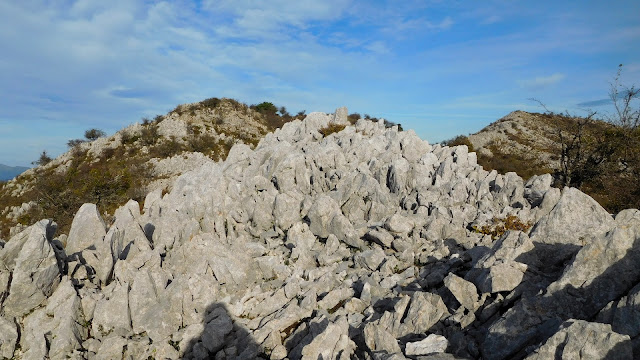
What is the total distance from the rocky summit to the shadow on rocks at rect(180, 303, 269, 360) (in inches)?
2.7

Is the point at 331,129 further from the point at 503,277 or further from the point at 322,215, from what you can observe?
the point at 503,277

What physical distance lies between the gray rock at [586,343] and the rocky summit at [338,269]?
2 cm

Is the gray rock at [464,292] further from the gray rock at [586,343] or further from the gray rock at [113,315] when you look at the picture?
the gray rock at [113,315]

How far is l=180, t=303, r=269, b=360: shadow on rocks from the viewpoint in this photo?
1413 cm

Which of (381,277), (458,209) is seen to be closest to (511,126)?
(458,209)

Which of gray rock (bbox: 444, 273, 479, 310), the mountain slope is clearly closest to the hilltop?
gray rock (bbox: 444, 273, 479, 310)

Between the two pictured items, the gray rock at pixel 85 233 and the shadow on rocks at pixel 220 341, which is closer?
the shadow on rocks at pixel 220 341

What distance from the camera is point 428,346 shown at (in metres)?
11.1

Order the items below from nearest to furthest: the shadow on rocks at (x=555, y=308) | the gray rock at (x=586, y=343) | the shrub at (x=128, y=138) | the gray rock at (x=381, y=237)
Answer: the gray rock at (x=586, y=343), the shadow on rocks at (x=555, y=308), the gray rock at (x=381, y=237), the shrub at (x=128, y=138)

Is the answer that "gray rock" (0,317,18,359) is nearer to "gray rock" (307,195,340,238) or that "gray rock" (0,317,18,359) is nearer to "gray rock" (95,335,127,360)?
"gray rock" (95,335,127,360)

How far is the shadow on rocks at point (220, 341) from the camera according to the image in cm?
1413

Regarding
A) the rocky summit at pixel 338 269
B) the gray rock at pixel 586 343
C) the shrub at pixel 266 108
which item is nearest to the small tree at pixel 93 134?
the shrub at pixel 266 108

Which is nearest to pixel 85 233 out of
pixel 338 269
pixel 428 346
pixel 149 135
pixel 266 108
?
pixel 338 269

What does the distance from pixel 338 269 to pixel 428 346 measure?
809 centimetres
